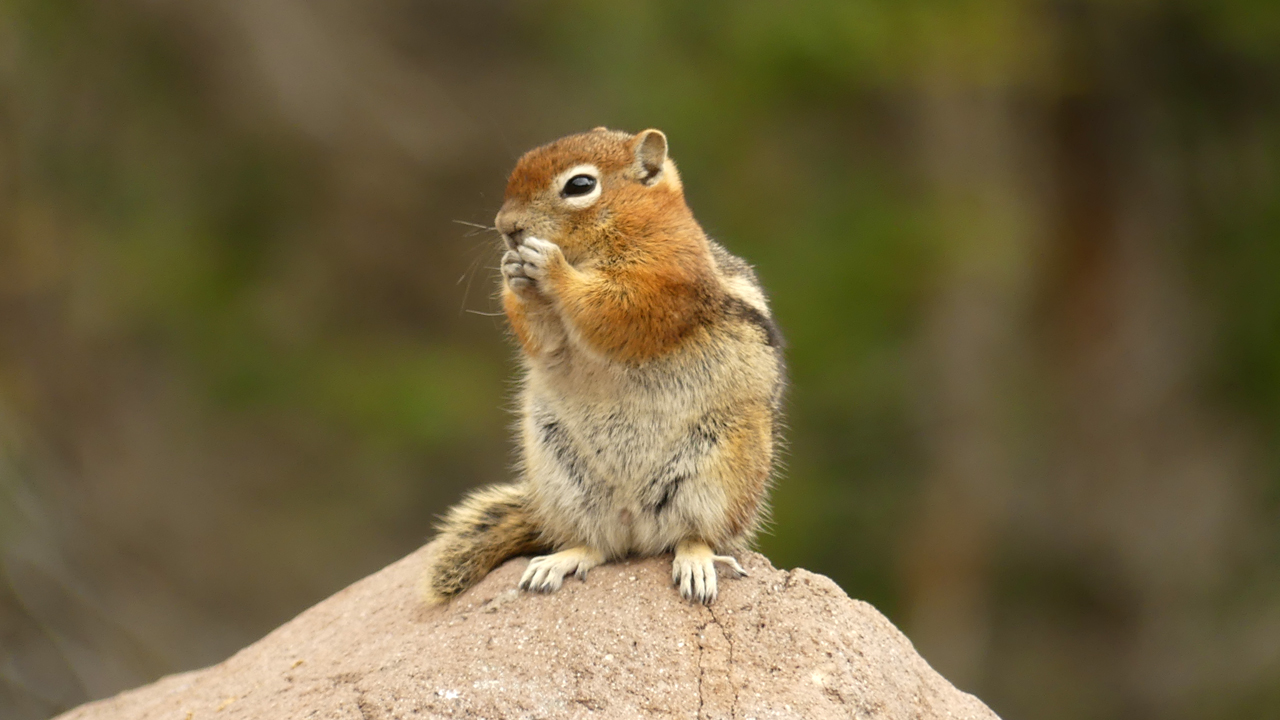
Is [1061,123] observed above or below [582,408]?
above

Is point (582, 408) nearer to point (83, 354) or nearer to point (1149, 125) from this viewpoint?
point (83, 354)

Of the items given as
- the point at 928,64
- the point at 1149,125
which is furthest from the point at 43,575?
the point at 1149,125

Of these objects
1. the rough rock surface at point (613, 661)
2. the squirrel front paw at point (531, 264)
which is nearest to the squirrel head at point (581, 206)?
the squirrel front paw at point (531, 264)

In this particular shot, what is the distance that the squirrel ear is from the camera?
16.7ft

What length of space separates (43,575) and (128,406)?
2789mm

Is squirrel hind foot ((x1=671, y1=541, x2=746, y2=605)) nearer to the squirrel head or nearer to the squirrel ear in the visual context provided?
the squirrel head

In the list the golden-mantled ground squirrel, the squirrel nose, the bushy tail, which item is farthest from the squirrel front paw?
the bushy tail

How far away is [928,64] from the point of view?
1120cm

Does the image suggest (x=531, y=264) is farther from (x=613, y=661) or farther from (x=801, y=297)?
(x=801, y=297)

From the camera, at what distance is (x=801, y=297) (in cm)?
1155

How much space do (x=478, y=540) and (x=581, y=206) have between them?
1.28 meters

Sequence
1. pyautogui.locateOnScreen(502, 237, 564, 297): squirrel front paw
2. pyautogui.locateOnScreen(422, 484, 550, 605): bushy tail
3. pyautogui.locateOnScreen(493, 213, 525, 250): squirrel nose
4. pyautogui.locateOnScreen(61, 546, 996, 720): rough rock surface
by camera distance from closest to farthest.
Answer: pyautogui.locateOnScreen(61, 546, 996, 720): rough rock surface < pyautogui.locateOnScreen(502, 237, 564, 297): squirrel front paw < pyautogui.locateOnScreen(493, 213, 525, 250): squirrel nose < pyautogui.locateOnScreen(422, 484, 550, 605): bushy tail

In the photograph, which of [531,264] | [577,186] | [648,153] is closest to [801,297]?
[648,153]

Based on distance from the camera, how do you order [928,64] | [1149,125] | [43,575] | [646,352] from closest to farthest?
[646,352] → [43,575] → [928,64] → [1149,125]
